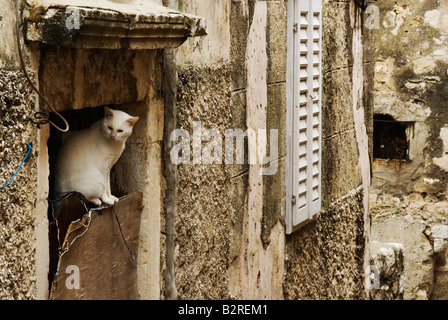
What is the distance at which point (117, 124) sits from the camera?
346cm

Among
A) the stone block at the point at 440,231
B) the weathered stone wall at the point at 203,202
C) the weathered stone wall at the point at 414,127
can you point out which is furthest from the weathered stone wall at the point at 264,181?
the stone block at the point at 440,231

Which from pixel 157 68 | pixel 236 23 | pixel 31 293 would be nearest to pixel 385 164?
pixel 236 23

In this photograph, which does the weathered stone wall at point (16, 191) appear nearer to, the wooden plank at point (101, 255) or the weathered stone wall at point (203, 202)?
the wooden plank at point (101, 255)

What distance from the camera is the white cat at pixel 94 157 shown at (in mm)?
3469

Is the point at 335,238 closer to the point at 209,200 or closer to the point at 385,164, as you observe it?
the point at 209,200

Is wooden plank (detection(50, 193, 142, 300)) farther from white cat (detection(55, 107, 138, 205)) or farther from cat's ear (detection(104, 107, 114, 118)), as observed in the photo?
cat's ear (detection(104, 107, 114, 118))

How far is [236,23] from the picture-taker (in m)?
4.52

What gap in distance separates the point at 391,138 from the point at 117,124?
7562mm

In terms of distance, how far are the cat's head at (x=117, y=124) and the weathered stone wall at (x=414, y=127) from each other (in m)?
7.26

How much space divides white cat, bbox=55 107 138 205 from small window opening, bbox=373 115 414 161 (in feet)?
24.2

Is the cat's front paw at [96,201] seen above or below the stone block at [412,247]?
above

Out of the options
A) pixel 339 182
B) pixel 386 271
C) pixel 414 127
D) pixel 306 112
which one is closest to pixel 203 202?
pixel 306 112

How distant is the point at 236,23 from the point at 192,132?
0.83 metres

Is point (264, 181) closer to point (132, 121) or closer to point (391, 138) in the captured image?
point (132, 121)
